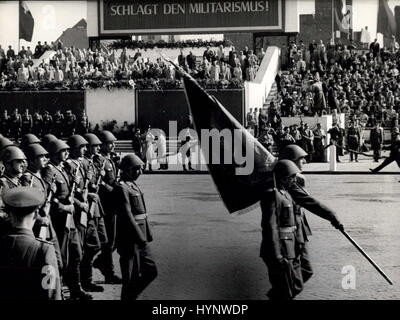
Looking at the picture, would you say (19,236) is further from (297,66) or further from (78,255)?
(297,66)

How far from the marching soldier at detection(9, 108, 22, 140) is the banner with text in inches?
146

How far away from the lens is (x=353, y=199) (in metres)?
17.2

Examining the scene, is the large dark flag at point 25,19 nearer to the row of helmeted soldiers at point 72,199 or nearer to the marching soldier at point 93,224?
the row of helmeted soldiers at point 72,199

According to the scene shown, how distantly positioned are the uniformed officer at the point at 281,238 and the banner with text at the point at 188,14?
10.8 metres

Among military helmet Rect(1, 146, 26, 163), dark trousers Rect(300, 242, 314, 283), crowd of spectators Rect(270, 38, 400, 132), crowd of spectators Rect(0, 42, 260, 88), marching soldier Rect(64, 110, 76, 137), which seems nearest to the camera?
military helmet Rect(1, 146, 26, 163)

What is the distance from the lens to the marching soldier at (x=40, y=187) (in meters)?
7.09

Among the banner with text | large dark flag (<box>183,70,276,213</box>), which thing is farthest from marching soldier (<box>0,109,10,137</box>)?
large dark flag (<box>183,70,276,213</box>)

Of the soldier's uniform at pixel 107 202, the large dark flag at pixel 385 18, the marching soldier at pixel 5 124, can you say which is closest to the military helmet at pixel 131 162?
the soldier's uniform at pixel 107 202

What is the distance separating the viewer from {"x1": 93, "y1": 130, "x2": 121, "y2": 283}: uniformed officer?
29.0ft

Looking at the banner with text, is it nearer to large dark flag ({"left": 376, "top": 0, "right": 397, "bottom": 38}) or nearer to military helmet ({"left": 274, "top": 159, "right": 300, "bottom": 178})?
large dark flag ({"left": 376, "top": 0, "right": 397, "bottom": 38})

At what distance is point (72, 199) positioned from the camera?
845 cm

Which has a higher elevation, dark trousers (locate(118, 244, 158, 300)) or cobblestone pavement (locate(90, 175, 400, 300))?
dark trousers (locate(118, 244, 158, 300))

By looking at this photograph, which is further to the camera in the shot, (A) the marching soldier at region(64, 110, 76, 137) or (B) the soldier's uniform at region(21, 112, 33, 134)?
(A) the marching soldier at region(64, 110, 76, 137)
